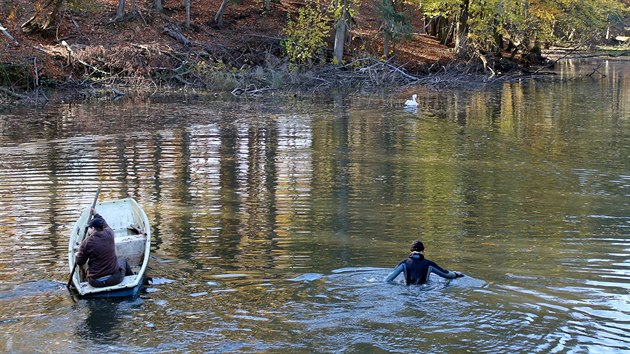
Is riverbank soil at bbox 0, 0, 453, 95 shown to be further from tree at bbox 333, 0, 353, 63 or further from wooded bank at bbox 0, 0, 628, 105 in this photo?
tree at bbox 333, 0, 353, 63

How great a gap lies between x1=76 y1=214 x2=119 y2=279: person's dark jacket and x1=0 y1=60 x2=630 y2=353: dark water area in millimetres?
466

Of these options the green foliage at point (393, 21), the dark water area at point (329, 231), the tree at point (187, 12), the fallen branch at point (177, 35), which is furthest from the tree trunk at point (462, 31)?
the dark water area at point (329, 231)

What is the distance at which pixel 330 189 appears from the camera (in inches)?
714

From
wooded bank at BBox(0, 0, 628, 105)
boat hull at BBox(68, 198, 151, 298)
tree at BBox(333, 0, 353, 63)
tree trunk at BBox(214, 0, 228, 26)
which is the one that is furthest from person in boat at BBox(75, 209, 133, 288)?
tree trunk at BBox(214, 0, 228, 26)

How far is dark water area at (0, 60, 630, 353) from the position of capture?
10195 mm

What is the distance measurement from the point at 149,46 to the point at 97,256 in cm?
3163

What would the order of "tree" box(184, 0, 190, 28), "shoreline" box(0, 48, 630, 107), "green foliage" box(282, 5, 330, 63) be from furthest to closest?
Answer: "tree" box(184, 0, 190, 28) → "green foliage" box(282, 5, 330, 63) → "shoreline" box(0, 48, 630, 107)

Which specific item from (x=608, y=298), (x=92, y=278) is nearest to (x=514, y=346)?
(x=608, y=298)

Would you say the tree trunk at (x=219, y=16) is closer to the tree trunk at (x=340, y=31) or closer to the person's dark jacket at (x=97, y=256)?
the tree trunk at (x=340, y=31)

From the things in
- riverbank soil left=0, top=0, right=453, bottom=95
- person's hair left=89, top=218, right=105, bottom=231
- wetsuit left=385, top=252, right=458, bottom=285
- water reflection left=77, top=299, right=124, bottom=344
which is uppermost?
riverbank soil left=0, top=0, right=453, bottom=95

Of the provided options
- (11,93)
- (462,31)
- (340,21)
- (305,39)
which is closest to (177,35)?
(305,39)

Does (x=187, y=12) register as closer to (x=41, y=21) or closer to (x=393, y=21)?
(x=41, y=21)

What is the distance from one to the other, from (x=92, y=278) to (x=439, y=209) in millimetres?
7513

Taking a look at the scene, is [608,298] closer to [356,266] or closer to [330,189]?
[356,266]
